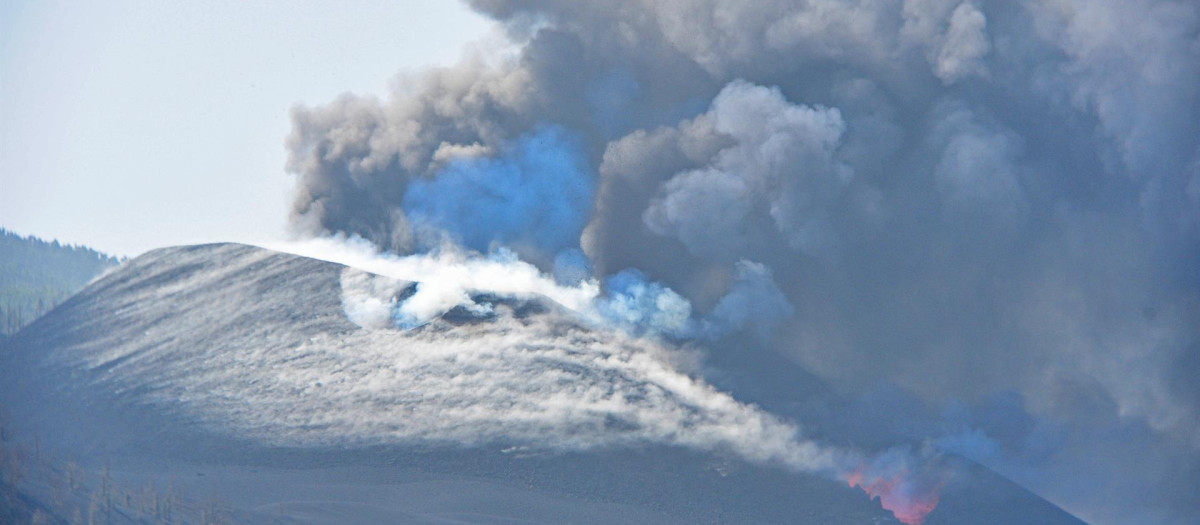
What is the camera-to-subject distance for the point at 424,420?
87.6m

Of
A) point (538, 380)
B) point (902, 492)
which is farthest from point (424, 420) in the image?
point (902, 492)

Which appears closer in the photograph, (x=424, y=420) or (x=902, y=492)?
(x=902, y=492)

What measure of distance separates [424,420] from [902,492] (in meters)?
29.6

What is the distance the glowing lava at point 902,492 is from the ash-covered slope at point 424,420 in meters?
0.86

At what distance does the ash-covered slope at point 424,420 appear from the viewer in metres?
78.0

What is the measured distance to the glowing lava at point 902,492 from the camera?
78.8 m

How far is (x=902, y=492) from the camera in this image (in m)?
80.3

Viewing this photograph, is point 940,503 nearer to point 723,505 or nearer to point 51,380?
point 723,505

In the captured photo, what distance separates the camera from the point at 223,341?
345 ft

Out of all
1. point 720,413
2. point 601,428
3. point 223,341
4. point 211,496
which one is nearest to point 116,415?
point 223,341

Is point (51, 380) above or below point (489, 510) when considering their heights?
above

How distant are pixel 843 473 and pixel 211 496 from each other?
118ft

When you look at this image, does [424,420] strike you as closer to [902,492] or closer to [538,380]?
[538,380]

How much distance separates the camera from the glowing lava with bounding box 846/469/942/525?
78.8m
